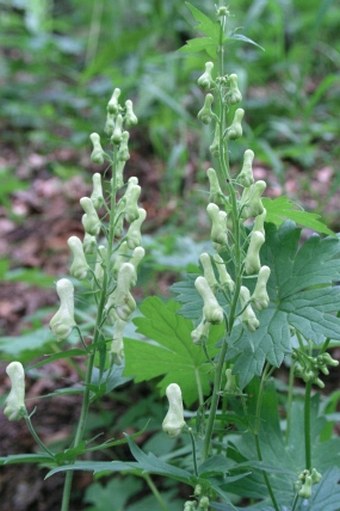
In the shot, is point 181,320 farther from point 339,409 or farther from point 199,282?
point 339,409

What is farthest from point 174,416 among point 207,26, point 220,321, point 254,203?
point 207,26

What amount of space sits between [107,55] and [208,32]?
357 cm

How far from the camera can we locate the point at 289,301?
136 centimetres

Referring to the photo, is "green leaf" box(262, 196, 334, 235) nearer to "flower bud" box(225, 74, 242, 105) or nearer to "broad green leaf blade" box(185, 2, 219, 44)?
"flower bud" box(225, 74, 242, 105)

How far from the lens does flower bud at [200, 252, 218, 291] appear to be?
130 centimetres

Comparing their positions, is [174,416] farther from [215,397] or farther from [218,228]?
[218,228]

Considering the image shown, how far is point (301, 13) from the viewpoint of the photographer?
6.55m

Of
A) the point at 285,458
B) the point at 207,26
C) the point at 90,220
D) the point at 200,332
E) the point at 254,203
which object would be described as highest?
the point at 207,26

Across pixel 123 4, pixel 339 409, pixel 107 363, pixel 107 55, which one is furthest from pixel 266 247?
pixel 123 4

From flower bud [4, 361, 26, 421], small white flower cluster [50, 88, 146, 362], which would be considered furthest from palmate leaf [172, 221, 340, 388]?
flower bud [4, 361, 26, 421]

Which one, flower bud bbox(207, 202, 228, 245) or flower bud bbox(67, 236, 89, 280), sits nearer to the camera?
flower bud bbox(207, 202, 228, 245)

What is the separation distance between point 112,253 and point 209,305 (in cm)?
27

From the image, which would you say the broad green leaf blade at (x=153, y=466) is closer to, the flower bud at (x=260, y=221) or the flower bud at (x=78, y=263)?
the flower bud at (x=78, y=263)

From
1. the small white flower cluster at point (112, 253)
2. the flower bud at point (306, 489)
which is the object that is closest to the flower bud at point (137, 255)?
the small white flower cluster at point (112, 253)
